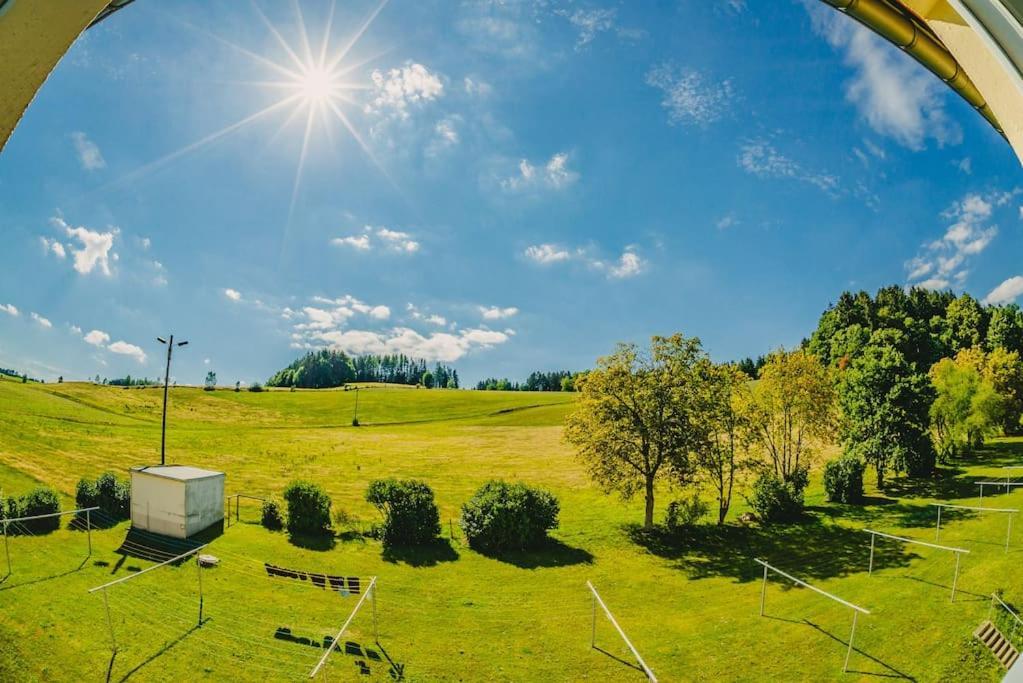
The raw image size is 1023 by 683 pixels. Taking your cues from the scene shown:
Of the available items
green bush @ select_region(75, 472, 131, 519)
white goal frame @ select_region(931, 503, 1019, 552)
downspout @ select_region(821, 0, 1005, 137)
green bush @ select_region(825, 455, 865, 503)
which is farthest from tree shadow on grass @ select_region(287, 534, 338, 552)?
green bush @ select_region(825, 455, 865, 503)

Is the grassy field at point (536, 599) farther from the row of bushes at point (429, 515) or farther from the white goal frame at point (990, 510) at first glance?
the row of bushes at point (429, 515)

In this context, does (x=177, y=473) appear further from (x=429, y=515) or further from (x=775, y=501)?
Answer: (x=775, y=501)

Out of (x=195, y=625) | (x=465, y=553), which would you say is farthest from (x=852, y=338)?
(x=195, y=625)

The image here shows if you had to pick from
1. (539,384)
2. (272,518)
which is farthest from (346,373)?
(272,518)

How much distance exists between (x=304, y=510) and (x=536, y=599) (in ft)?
52.4

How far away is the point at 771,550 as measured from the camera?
31875mm

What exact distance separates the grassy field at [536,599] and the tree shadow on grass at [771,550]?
0.52 feet

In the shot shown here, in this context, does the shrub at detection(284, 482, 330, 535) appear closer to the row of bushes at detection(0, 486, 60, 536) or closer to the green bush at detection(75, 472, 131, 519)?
the green bush at detection(75, 472, 131, 519)

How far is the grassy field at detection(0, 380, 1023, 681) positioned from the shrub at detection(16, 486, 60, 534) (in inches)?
44.6

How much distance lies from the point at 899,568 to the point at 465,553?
2289 centimetres

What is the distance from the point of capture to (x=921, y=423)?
43.2 meters

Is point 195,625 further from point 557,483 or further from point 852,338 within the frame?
point 852,338

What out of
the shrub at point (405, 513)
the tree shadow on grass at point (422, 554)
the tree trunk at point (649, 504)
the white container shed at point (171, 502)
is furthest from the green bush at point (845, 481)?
the white container shed at point (171, 502)

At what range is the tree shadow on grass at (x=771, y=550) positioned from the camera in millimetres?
28469
